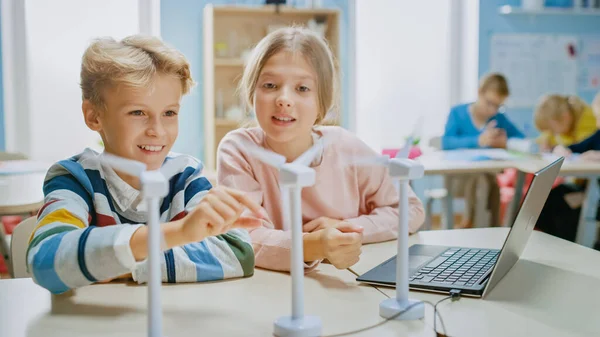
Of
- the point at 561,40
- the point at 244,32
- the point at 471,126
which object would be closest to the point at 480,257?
the point at 471,126

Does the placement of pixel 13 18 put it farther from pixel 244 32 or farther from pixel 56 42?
pixel 244 32

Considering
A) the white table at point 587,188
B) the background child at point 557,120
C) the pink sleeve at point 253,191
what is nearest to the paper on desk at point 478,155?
the white table at point 587,188

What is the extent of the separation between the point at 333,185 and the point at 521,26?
464 cm

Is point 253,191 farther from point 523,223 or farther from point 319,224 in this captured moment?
point 523,223

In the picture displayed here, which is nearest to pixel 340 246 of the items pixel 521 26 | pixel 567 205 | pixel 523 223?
pixel 523 223

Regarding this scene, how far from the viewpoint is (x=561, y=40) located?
5.71m

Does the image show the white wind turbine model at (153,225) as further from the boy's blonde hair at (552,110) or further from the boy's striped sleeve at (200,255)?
the boy's blonde hair at (552,110)

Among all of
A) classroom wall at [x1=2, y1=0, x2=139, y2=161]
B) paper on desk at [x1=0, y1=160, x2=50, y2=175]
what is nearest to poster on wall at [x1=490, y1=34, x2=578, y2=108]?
classroom wall at [x1=2, y1=0, x2=139, y2=161]

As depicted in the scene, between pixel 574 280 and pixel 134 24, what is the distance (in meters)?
4.23

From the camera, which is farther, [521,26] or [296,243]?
[521,26]

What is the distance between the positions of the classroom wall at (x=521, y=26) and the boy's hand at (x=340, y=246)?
15.5ft

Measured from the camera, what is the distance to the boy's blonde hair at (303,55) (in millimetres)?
1471

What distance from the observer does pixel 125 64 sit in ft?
3.64

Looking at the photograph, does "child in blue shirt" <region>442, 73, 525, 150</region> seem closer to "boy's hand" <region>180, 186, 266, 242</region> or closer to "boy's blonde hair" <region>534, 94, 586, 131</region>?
"boy's blonde hair" <region>534, 94, 586, 131</region>
